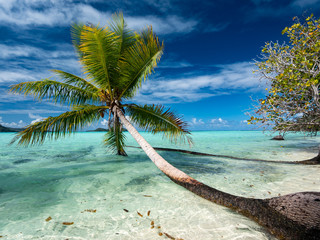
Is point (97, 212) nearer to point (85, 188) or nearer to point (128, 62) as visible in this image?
point (85, 188)

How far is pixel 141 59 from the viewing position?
6426 millimetres

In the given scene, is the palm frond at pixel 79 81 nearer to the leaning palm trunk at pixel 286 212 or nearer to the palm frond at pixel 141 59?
the palm frond at pixel 141 59

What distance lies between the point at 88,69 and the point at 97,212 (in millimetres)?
5117

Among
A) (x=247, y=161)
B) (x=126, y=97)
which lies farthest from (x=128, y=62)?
(x=247, y=161)

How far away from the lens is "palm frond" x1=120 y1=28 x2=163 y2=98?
6.26 m

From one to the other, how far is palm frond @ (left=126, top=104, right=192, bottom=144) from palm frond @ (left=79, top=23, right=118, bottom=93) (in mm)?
1470

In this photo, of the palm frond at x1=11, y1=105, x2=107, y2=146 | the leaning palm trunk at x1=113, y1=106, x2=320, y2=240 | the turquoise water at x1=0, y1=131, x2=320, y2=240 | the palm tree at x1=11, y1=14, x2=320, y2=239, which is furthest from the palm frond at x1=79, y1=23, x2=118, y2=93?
the leaning palm trunk at x1=113, y1=106, x2=320, y2=240

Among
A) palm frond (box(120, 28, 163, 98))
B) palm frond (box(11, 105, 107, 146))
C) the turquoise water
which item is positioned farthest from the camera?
palm frond (box(120, 28, 163, 98))

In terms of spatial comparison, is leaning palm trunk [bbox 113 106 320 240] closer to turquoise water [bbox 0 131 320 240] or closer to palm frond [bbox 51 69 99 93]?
turquoise water [bbox 0 131 320 240]

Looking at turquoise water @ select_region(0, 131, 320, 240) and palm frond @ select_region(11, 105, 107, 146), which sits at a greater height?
palm frond @ select_region(11, 105, 107, 146)

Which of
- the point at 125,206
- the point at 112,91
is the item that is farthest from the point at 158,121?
the point at 125,206

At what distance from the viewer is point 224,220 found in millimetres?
2814

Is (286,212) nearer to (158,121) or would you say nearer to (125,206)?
(125,206)

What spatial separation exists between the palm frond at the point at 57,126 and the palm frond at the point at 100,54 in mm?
1243
